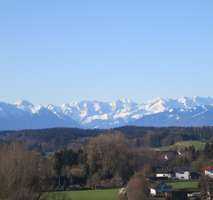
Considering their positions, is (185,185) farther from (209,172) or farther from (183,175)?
(183,175)

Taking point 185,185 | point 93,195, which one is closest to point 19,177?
point 93,195

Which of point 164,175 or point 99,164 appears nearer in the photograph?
point 99,164

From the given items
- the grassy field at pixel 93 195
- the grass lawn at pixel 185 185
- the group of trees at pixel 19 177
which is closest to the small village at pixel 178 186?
the grass lawn at pixel 185 185

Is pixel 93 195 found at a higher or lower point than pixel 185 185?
lower

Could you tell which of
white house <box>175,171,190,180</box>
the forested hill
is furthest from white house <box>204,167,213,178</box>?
the forested hill

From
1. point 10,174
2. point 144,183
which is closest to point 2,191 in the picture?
point 10,174

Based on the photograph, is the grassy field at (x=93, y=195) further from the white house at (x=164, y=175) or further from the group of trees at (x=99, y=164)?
the white house at (x=164, y=175)

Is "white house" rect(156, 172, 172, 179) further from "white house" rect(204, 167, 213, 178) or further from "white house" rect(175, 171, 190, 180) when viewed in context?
"white house" rect(204, 167, 213, 178)

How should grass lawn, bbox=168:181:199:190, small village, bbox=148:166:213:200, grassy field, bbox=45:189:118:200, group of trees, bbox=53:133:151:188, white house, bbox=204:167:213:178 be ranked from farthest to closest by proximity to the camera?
group of trees, bbox=53:133:151:188 < white house, bbox=204:167:213:178 < grass lawn, bbox=168:181:199:190 < grassy field, bbox=45:189:118:200 < small village, bbox=148:166:213:200

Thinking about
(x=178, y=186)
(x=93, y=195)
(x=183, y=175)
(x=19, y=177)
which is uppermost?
(x=183, y=175)

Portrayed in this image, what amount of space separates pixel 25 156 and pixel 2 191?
6131 millimetres

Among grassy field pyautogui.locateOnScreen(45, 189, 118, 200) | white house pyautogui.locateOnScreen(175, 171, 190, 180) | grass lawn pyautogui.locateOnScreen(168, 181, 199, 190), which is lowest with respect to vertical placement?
grassy field pyautogui.locateOnScreen(45, 189, 118, 200)

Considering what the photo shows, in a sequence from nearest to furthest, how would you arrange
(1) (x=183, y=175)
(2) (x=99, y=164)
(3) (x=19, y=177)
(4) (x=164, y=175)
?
(3) (x=19, y=177) → (2) (x=99, y=164) → (1) (x=183, y=175) → (4) (x=164, y=175)

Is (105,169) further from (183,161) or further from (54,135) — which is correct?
(54,135)
